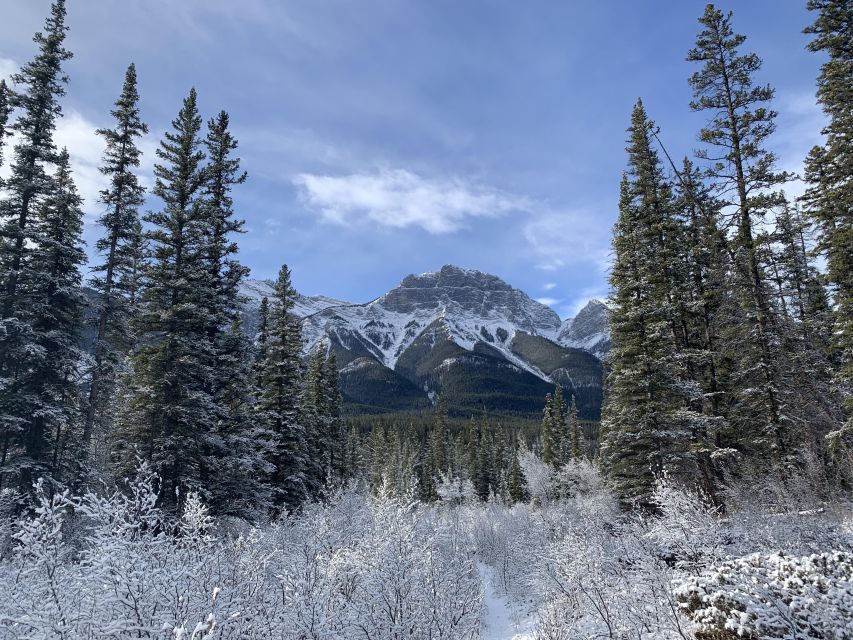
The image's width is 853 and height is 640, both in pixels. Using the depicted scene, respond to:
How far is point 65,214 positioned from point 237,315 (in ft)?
27.9

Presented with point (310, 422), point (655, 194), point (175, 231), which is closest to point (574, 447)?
point (310, 422)

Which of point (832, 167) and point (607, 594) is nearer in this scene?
point (607, 594)

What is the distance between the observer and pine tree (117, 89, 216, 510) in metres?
17.1

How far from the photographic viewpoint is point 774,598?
7191 millimetres

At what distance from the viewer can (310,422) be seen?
31703 millimetres

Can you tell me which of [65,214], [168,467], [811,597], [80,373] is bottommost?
[811,597]

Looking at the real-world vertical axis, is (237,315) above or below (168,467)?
above

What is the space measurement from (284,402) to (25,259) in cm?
1362

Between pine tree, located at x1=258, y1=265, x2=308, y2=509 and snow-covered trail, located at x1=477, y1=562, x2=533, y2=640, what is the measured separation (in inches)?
453

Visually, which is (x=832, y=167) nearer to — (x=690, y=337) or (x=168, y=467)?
(x=690, y=337)

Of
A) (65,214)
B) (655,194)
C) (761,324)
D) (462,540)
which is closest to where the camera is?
(761,324)

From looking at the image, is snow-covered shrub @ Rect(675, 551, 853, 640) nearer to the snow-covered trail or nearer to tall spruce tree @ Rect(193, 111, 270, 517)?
the snow-covered trail

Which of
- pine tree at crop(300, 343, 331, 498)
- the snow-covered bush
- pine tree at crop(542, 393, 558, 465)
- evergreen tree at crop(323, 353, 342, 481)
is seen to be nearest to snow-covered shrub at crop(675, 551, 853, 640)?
the snow-covered bush

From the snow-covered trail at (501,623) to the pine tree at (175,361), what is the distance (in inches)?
495
